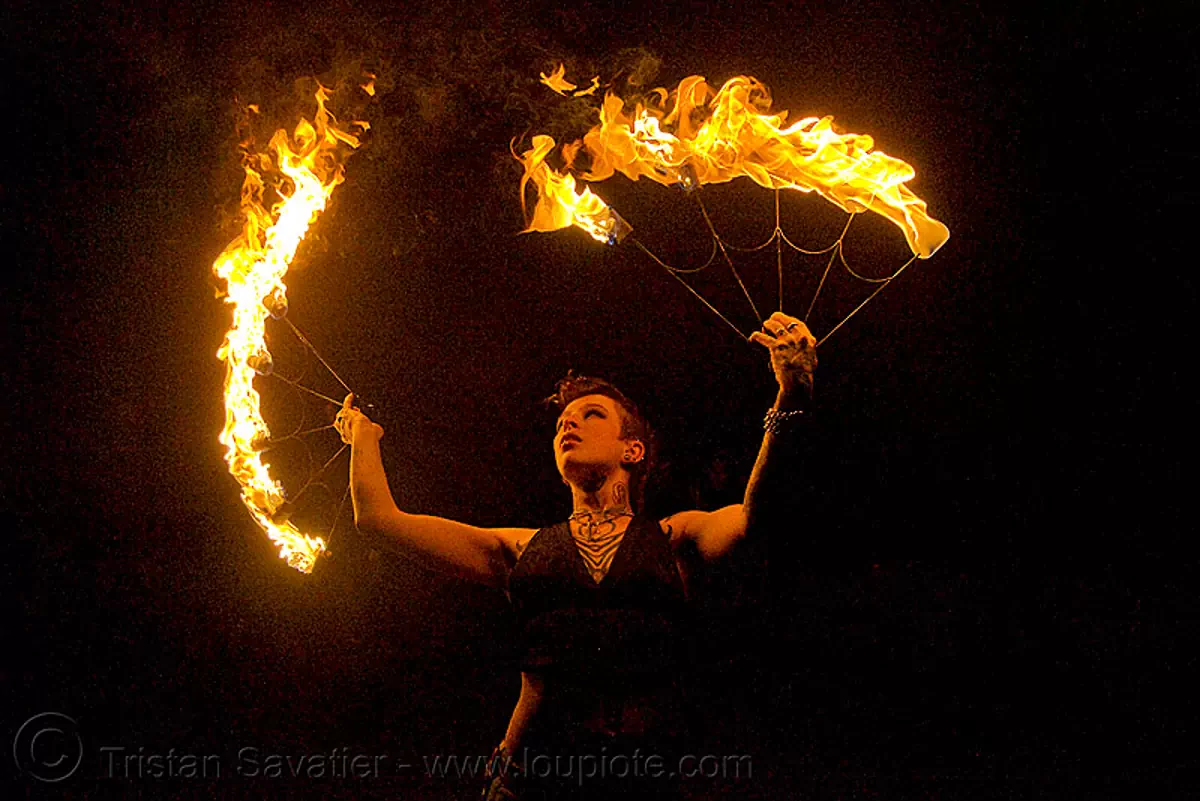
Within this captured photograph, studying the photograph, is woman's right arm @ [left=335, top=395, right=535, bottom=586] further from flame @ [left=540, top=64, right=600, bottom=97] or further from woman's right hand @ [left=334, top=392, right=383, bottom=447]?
flame @ [left=540, top=64, right=600, bottom=97]

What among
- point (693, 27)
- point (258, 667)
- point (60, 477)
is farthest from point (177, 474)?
point (693, 27)

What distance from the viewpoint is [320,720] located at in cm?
353

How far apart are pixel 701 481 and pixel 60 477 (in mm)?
2592

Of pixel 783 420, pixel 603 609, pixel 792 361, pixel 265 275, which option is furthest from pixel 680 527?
pixel 265 275

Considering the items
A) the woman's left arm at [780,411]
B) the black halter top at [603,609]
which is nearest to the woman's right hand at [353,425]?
the black halter top at [603,609]

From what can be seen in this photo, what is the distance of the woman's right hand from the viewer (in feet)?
10.4

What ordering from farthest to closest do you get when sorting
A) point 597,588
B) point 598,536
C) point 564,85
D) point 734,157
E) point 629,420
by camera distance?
1. point 564,85
2. point 629,420
3. point 734,157
4. point 598,536
5. point 597,588

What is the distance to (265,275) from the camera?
128 inches

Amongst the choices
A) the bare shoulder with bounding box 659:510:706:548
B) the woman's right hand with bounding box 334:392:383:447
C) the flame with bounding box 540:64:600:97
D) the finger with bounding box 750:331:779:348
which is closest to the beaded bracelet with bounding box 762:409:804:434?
the finger with bounding box 750:331:779:348

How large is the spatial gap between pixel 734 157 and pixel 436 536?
156 cm

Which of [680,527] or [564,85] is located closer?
A: [680,527]

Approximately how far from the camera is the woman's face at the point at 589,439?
3.02 m

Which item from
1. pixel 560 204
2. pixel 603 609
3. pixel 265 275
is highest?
pixel 560 204

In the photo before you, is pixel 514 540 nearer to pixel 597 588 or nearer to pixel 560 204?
pixel 597 588
